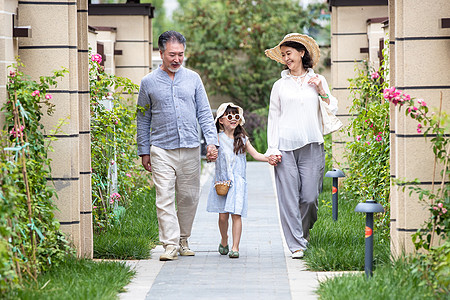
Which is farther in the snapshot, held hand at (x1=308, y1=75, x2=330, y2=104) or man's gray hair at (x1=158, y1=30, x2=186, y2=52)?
held hand at (x1=308, y1=75, x2=330, y2=104)

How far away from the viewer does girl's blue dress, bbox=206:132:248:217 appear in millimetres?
7293

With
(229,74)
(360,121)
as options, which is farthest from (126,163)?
(229,74)

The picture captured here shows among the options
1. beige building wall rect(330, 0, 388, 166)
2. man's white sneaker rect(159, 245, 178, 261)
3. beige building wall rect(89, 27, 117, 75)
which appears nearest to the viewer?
man's white sneaker rect(159, 245, 178, 261)

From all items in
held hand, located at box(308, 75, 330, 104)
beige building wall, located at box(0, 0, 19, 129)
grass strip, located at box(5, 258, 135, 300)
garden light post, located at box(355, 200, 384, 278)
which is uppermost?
beige building wall, located at box(0, 0, 19, 129)

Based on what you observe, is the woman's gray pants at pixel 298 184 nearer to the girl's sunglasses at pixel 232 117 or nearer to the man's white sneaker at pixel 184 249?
the girl's sunglasses at pixel 232 117

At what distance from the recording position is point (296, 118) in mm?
7164

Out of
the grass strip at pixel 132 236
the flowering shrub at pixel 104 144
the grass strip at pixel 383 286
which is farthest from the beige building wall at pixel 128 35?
the grass strip at pixel 383 286

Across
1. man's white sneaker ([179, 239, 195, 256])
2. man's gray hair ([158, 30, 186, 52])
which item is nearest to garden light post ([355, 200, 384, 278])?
man's white sneaker ([179, 239, 195, 256])

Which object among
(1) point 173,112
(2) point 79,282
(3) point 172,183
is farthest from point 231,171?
(2) point 79,282

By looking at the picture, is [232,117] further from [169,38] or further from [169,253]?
[169,253]

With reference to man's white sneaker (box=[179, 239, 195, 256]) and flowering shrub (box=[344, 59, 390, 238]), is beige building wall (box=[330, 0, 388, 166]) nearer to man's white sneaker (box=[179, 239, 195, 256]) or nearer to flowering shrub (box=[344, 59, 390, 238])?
flowering shrub (box=[344, 59, 390, 238])

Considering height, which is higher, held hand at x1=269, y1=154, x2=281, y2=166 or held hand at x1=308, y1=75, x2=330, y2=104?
held hand at x1=308, y1=75, x2=330, y2=104

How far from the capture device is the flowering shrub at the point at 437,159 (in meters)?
5.46

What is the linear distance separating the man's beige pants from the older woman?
0.73 meters
